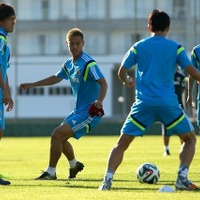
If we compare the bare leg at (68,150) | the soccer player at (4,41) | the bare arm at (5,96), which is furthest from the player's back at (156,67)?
the bare leg at (68,150)

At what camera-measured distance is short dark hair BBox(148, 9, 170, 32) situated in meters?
11.5

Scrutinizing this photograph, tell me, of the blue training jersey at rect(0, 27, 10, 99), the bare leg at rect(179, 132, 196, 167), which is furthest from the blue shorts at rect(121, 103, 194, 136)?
the blue training jersey at rect(0, 27, 10, 99)

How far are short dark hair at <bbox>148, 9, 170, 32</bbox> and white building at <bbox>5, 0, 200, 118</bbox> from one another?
156ft

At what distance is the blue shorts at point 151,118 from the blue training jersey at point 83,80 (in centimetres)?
233

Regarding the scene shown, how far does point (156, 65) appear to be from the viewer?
11.6 m

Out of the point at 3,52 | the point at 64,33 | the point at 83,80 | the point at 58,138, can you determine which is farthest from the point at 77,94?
the point at 64,33

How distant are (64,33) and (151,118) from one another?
5123 cm

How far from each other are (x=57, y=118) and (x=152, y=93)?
48.2 meters

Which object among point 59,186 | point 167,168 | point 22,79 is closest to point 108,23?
point 22,79

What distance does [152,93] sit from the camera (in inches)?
455

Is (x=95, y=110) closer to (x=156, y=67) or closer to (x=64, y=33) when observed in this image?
(x=156, y=67)

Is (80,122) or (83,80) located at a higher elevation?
(83,80)

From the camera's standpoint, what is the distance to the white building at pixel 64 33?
60.6 metres

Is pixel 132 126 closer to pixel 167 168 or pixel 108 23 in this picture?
pixel 167 168
